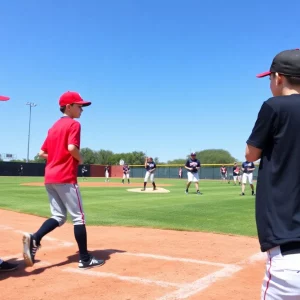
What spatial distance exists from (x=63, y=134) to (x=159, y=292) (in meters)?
2.20

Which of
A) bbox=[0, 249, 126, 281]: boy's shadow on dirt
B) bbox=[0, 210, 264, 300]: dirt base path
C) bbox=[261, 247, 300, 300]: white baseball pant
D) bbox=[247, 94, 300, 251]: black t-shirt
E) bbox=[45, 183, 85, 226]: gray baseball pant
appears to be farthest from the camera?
bbox=[45, 183, 85, 226]: gray baseball pant

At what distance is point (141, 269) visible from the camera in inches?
173

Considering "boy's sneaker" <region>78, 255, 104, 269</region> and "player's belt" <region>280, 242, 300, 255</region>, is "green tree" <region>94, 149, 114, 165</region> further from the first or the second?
"player's belt" <region>280, 242, 300, 255</region>

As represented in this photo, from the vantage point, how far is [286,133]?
1.98m

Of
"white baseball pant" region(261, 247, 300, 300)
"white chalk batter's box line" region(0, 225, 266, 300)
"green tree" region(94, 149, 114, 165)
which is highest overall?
"green tree" region(94, 149, 114, 165)

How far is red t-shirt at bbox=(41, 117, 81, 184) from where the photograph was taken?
14.7ft

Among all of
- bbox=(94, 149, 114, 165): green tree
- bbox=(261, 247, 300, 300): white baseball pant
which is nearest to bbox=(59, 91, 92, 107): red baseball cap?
bbox=(261, 247, 300, 300): white baseball pant

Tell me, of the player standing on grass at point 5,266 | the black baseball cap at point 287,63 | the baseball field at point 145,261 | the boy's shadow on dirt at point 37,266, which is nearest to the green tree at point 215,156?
the baseball field at point 145,261

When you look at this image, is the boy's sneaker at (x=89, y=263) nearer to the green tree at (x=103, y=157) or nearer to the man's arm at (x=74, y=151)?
the man's arm at (x=74, y=151)

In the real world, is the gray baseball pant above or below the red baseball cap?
below

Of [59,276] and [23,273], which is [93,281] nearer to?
[59,276]

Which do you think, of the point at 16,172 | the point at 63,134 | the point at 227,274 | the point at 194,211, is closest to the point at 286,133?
the point at 227,274

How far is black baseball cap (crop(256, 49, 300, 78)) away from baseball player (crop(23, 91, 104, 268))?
2.88m

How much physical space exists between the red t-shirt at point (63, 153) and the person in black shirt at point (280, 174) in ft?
9.33
